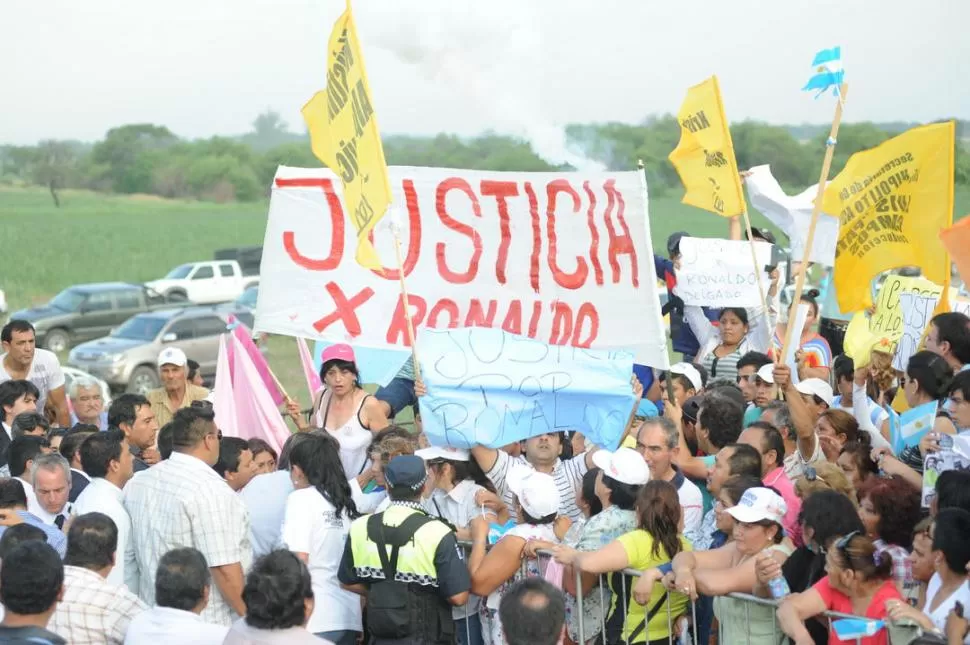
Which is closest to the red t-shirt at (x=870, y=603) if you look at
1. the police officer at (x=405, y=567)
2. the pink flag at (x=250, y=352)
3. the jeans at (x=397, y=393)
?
the police officer at (x=405, y=567)

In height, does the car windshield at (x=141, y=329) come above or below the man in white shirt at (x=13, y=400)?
below

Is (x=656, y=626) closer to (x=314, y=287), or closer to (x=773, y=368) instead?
(x=773, y=368)

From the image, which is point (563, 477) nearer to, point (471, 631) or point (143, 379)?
point (471, 631)

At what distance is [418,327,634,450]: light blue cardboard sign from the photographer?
7.73 meters

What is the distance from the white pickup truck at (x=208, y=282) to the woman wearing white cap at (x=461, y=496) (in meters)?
36.0

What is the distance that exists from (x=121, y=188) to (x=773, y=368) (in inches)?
3604

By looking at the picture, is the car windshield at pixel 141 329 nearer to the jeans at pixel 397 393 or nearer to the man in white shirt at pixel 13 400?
the man in white shirt at pixel 13 400

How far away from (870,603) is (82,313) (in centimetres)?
3040

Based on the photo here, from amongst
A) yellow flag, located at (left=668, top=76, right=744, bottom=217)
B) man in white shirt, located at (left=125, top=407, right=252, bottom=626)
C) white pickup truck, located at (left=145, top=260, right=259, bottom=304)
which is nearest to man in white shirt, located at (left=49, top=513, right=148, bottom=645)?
man in white shirt, located at (left=125, top=407, right=252, bottom=626)

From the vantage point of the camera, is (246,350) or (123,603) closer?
(123,603)

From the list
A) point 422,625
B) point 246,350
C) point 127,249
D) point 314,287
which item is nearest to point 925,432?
point 422,625

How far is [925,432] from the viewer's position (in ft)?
23.7

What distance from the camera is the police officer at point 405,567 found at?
645cm

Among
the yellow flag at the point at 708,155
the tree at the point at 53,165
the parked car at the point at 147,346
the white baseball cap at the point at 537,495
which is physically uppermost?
the tree at the point at 53,165
